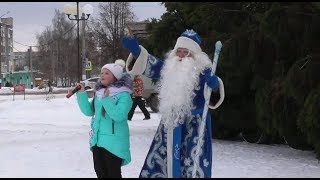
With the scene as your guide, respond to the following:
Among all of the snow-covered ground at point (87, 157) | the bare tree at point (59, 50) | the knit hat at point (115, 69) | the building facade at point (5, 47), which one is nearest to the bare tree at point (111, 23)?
the bare tree at point (59, 50)

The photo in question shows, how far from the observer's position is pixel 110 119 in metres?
5.09

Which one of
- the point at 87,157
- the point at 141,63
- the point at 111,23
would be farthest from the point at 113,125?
→ the point at 111,23

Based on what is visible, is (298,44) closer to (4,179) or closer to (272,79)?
(272,79)

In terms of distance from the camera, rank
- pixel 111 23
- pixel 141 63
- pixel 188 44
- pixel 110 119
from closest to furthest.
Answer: pixel 141 63
pixel 188 44
pixel 110 119
pixel 111 23

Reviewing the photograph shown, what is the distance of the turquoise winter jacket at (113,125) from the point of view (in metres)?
5.01

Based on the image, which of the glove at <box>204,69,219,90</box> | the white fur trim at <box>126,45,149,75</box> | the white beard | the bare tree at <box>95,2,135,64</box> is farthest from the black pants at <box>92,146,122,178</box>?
the bare tree at <box>95,2,135,64</box>

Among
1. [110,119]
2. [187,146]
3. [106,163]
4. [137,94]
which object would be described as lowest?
[106,163]

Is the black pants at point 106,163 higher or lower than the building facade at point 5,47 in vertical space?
lower

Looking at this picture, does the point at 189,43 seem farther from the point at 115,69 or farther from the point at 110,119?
the point at 110,119

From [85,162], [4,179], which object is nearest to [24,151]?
[85,162]

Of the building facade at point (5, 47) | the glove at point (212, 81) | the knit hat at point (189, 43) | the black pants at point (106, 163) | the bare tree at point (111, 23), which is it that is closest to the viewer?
the glove at point (212, 81)

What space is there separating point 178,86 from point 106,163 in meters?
1.02

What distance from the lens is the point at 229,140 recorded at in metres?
10.7

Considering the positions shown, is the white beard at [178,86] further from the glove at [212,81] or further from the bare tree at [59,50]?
the bare tree at [59,50]
